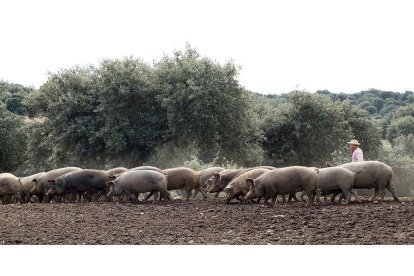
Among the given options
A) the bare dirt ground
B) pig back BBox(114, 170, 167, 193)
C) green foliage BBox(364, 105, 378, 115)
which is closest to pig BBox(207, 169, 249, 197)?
pig back BBox(114, 170, 167, 193)

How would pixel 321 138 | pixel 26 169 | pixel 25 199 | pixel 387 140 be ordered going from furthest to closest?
pixel 387 140, pixel 26 169, pixel 321 138, pixel 25 199

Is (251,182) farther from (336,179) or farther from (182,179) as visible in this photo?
(182,179)

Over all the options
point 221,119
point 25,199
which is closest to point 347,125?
point 221,119

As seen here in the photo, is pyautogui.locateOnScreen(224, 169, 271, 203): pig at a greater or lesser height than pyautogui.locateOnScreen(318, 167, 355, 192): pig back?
lesser

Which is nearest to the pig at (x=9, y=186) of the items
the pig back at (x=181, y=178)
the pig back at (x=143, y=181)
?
the pig back at (x=143, y=181)

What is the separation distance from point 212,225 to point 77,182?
30.9ft

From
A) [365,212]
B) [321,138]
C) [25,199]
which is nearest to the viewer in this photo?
[365,212]

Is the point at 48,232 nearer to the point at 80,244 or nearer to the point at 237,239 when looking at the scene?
the point at 80,244

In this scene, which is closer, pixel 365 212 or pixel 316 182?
pixel 365 212

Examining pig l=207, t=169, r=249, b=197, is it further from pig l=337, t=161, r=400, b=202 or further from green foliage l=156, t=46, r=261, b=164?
green foliage l=156, t=46, r=261, b=164

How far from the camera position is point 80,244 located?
11.5 metres

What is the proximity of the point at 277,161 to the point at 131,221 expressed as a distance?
37.0 meters

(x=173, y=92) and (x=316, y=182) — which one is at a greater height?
(x=173, y=92)

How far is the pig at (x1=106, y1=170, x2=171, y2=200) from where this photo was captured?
20.4 m
